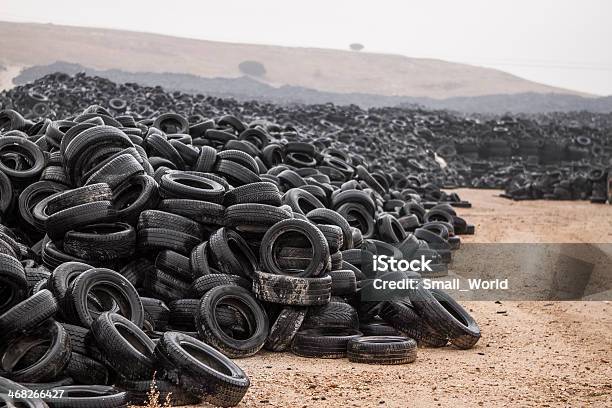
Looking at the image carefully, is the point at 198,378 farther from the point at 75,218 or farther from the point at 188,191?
the point at 188,191

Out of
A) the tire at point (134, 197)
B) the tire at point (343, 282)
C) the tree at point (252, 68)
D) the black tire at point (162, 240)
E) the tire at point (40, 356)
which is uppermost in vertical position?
the tree at point (252, 68)

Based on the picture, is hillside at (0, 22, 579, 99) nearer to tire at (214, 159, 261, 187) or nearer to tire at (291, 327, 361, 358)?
tire at (214, 159, 261, 187)

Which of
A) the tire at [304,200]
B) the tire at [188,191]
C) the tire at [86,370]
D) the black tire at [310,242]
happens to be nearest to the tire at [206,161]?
the tire at [304,200]

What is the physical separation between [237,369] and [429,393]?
2016mm

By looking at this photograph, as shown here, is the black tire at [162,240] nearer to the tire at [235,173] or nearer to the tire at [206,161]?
the tire at [235,173]

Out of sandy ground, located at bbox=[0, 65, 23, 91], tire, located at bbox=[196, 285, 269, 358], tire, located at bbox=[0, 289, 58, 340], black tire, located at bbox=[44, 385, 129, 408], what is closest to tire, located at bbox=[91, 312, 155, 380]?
black tire, located at bbox=[44, 385, 129, 408]

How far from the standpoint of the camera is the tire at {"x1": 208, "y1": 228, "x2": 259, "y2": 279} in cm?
925

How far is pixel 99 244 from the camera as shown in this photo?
29.5 feet

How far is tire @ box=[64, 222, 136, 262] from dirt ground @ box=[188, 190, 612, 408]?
223 centimetres

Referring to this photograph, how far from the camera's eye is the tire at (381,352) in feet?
27.9

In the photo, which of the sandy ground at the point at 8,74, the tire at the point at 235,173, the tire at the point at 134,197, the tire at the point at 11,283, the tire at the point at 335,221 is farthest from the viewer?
the sandy ground at the point at 8,74

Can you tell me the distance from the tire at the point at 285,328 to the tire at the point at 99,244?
2.12 metres

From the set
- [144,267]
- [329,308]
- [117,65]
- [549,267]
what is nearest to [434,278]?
[549,267]

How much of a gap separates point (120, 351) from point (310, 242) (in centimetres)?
312
